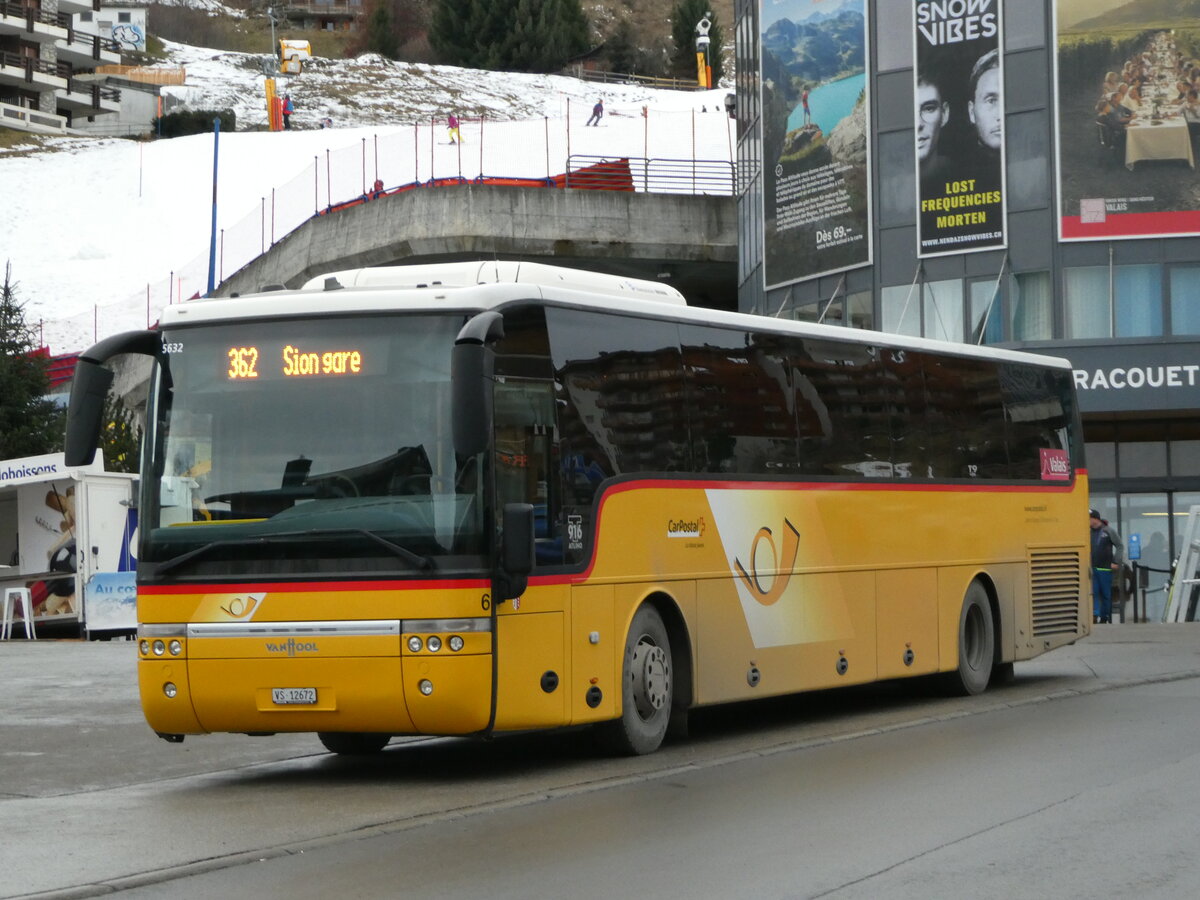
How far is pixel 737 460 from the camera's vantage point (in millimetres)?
13859

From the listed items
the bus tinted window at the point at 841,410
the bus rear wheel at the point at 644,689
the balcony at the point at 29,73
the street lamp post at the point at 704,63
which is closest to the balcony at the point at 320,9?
the street lamp post at the point at 704,63

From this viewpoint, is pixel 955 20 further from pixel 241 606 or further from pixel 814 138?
pixel 241 606

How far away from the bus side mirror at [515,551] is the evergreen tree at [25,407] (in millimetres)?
27496

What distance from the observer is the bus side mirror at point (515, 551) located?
36.3 feet

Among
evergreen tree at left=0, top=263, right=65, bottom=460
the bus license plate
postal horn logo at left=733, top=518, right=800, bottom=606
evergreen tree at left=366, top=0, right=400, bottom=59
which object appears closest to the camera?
the bus license plate

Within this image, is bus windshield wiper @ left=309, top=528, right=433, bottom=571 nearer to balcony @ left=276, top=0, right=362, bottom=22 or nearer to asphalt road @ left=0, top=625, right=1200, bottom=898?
asphalt road @ left=0, top=625, right=1200, bottom=898

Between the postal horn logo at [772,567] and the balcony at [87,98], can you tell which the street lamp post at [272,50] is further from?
the postal horn logo at [772,567]

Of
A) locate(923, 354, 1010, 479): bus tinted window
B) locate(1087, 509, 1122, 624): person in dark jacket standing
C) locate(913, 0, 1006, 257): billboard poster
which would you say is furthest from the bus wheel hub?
locate(913, 0, 1006, 257): billboard poster

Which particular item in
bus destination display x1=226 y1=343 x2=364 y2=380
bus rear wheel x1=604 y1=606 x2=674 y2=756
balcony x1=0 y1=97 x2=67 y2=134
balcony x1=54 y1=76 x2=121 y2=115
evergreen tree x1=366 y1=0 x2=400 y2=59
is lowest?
bus rear wheel x1=604 y1=606 x2=674 y2=756

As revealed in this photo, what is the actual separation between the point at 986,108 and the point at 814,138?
15.6ft

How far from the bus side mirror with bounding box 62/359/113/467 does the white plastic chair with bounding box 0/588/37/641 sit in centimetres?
1787

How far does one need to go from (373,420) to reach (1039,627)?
952cm

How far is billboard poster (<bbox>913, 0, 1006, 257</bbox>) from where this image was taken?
127 ft

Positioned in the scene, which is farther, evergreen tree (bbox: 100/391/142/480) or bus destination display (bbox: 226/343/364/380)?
evergreen tree (bbox: 100/391/142/480)
